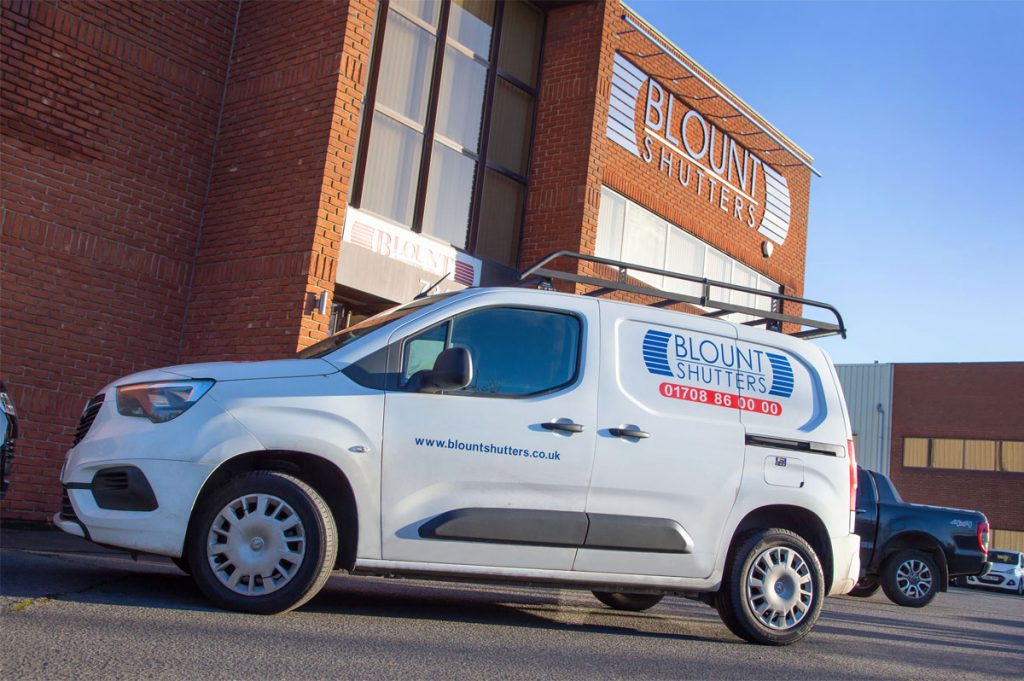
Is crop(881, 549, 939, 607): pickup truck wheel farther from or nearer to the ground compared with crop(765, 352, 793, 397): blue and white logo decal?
nearer to the ground

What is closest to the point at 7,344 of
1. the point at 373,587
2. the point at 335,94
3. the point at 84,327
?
the point at 84,327

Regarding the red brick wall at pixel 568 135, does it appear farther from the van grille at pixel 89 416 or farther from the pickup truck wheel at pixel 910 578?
the van grille at pixel 89 416

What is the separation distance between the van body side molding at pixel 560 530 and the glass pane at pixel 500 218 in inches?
289

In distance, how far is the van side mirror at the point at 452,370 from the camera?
5.24 meters

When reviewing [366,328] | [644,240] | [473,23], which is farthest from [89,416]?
[644,240]

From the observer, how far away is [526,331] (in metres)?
5.83

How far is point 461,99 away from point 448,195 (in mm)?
1271

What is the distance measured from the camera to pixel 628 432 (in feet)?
18.9

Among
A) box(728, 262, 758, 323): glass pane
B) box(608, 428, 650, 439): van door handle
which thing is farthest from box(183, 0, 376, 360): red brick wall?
box(728, 262, 758, 323): glass pane

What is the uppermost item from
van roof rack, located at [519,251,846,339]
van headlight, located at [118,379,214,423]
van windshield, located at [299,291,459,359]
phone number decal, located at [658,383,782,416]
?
van roof rack, located at [519,251,846,339]

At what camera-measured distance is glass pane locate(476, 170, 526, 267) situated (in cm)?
1280

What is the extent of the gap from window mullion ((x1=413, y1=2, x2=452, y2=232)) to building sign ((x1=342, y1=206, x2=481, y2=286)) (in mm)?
259

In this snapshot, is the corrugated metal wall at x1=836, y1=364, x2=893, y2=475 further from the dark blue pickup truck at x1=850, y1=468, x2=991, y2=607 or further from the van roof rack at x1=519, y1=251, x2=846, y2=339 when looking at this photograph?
the van roof rack at x1=519, y1=251, x2=846, y2=339

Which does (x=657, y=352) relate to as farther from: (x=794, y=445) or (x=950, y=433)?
(x=950, y=433)
